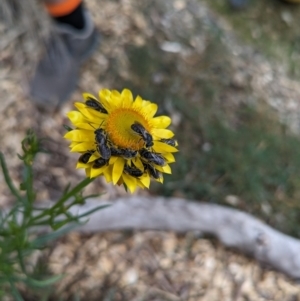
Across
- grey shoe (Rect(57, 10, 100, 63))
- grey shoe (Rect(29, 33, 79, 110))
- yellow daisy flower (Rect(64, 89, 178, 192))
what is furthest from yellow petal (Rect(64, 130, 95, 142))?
grey shoe (Rect(57, 10, 100, 63))

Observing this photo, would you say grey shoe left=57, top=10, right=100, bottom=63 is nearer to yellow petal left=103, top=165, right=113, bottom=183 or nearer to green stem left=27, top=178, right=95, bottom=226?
green stem left=27, top=178, right=95, bottom=226

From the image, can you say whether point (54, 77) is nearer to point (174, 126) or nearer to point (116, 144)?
point (174, 126)

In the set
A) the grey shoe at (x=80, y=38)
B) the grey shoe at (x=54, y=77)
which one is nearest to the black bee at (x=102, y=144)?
the grey shoe at (x=54, y=77)

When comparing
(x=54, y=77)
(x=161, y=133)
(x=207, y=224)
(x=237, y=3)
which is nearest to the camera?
(x=161, y=133)

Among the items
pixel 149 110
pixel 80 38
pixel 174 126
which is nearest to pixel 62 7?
pixel 80 38

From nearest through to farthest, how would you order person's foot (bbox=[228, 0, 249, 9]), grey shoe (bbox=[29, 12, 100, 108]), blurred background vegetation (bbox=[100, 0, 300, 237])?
blurred background vegetation (bbox=[100, 0, 300, 237]) < grey shoe (bbox=[29, 12, 100, 108]) < person's foot (bbox=[228, 0, 249, 9])

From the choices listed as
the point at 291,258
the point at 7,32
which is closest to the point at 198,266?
the point at 291,258
